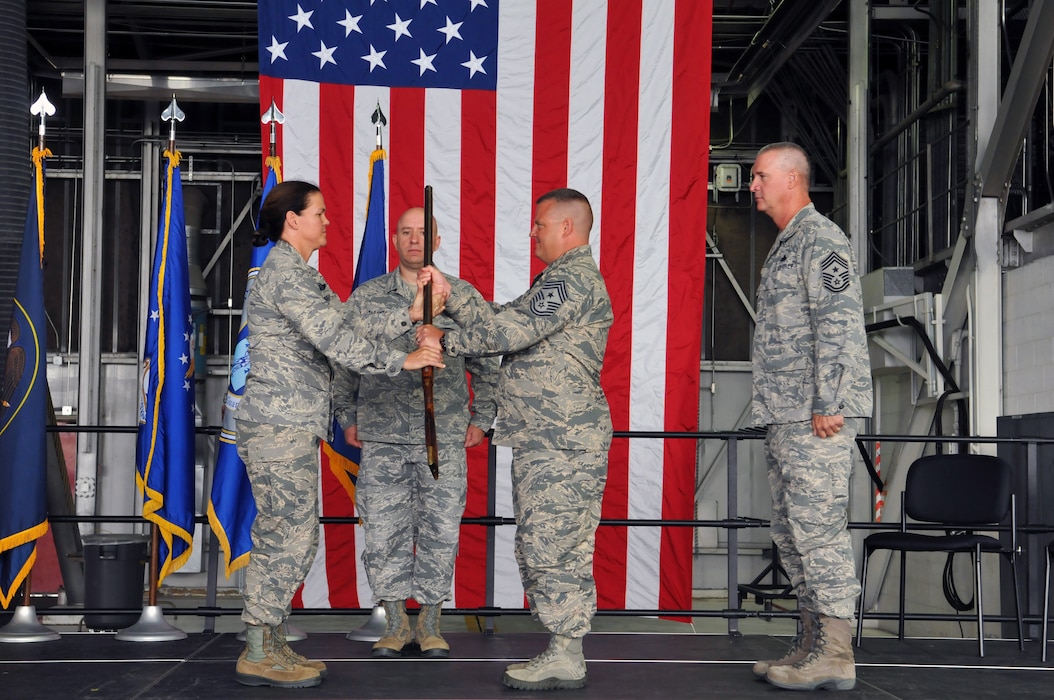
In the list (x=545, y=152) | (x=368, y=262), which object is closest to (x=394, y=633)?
(x=368, y=262)

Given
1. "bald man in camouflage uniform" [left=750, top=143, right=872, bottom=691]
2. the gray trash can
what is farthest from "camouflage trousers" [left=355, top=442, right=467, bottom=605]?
the gray trash can

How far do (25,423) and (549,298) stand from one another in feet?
8.02

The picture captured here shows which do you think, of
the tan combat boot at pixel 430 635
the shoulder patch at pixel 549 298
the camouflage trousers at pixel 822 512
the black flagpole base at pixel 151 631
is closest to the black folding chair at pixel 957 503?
the camouflage trousers at pixel 822 512

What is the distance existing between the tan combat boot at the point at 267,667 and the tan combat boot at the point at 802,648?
1.45m

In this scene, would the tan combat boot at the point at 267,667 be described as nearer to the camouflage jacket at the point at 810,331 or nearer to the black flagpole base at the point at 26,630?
the black flagpole base at the point at 26,630

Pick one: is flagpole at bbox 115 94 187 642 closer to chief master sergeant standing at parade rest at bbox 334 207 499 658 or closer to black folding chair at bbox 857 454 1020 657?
chief master sergeant standing at parade rest at bbox 334 207 499 658

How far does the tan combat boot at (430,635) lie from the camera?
3840mm

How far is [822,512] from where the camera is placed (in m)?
3.33

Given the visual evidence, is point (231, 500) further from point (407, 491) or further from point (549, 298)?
point (549, 298)

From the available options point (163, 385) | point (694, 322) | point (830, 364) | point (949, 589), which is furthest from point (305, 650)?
point (949, 589)

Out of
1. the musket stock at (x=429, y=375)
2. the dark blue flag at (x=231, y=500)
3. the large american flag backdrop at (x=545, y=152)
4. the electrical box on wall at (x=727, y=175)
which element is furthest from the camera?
the electrical box on wall at (x=727, y=175)

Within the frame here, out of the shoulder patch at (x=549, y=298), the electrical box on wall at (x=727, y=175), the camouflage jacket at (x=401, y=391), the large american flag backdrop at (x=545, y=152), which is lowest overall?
the camouflage jacket at (x=401, y=391)

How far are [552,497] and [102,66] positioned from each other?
5992 millimetres

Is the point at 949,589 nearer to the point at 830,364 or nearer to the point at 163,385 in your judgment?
the point at 830,364
